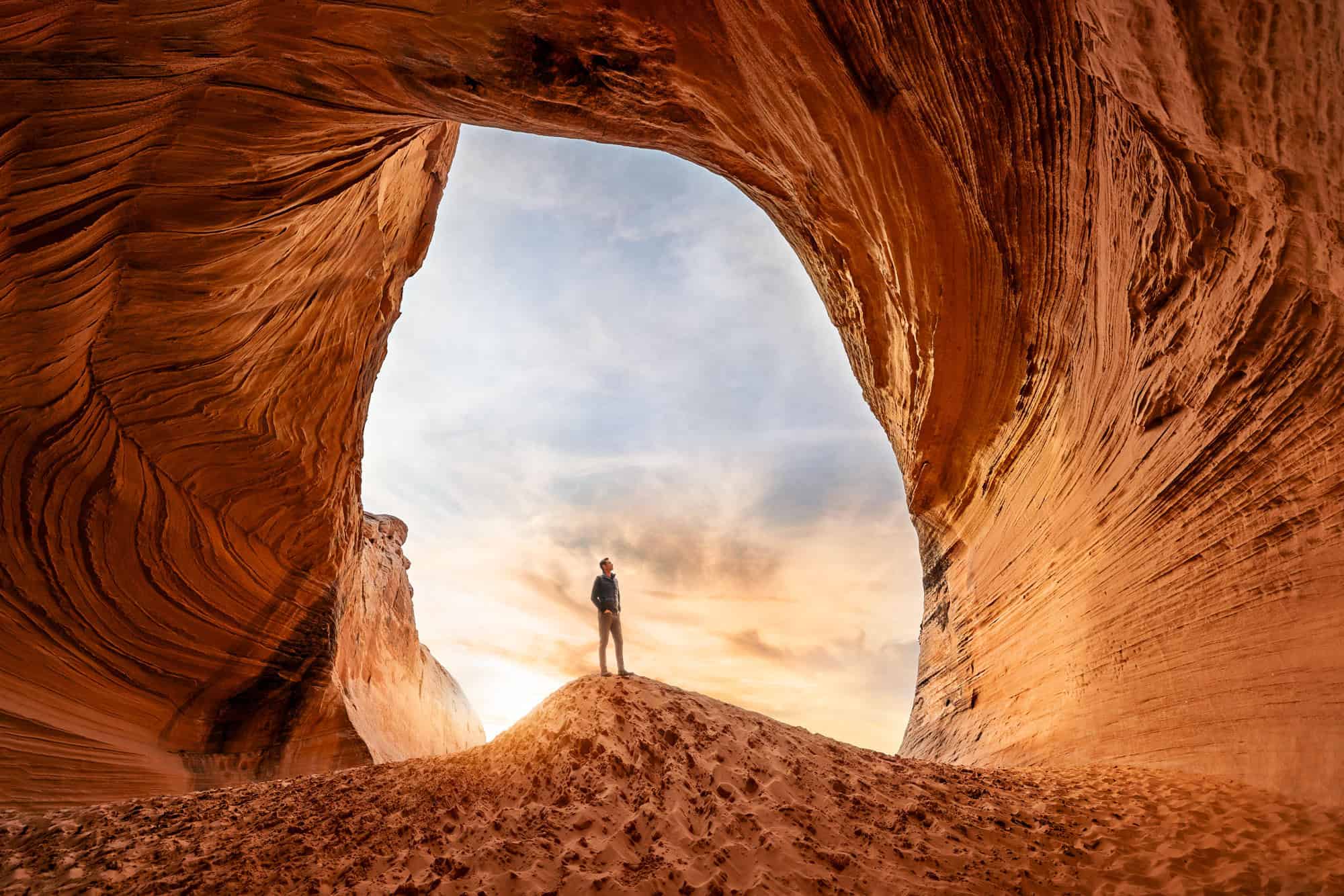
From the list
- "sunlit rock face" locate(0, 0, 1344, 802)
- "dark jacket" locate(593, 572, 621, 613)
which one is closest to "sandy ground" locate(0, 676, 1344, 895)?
"sunlit rock face" locate(0, 0, 1344, 802)

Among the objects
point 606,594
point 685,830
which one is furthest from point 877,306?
point 685,830

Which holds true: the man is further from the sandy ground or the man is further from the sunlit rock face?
the sunlit rock face

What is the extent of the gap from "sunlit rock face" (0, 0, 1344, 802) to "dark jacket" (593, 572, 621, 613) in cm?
424

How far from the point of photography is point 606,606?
731cm

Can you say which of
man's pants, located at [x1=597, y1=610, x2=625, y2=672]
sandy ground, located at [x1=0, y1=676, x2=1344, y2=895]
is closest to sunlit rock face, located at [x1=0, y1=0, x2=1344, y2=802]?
sandy ground, located at [x1=0, y1=676, x2=1344, y2=895]

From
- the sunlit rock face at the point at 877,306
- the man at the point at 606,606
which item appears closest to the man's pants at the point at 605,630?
the man at the point at 606,606

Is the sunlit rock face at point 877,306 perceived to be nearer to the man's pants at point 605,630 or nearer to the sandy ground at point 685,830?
the sandy ground at point 685,830

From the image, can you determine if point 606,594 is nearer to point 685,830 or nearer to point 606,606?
point 606,606

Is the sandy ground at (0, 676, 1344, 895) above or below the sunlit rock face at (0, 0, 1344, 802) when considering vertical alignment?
below

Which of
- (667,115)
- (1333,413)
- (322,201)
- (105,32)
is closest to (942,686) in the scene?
(1333,413)

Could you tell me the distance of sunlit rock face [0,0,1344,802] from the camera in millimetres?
3791

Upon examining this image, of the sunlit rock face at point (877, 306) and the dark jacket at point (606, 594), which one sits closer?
the sunlit rock face at point (877, 306)

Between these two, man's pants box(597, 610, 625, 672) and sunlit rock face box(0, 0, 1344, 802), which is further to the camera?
man's pants box(597, 610, 625, 672)

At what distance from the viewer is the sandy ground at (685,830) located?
3758 mm
